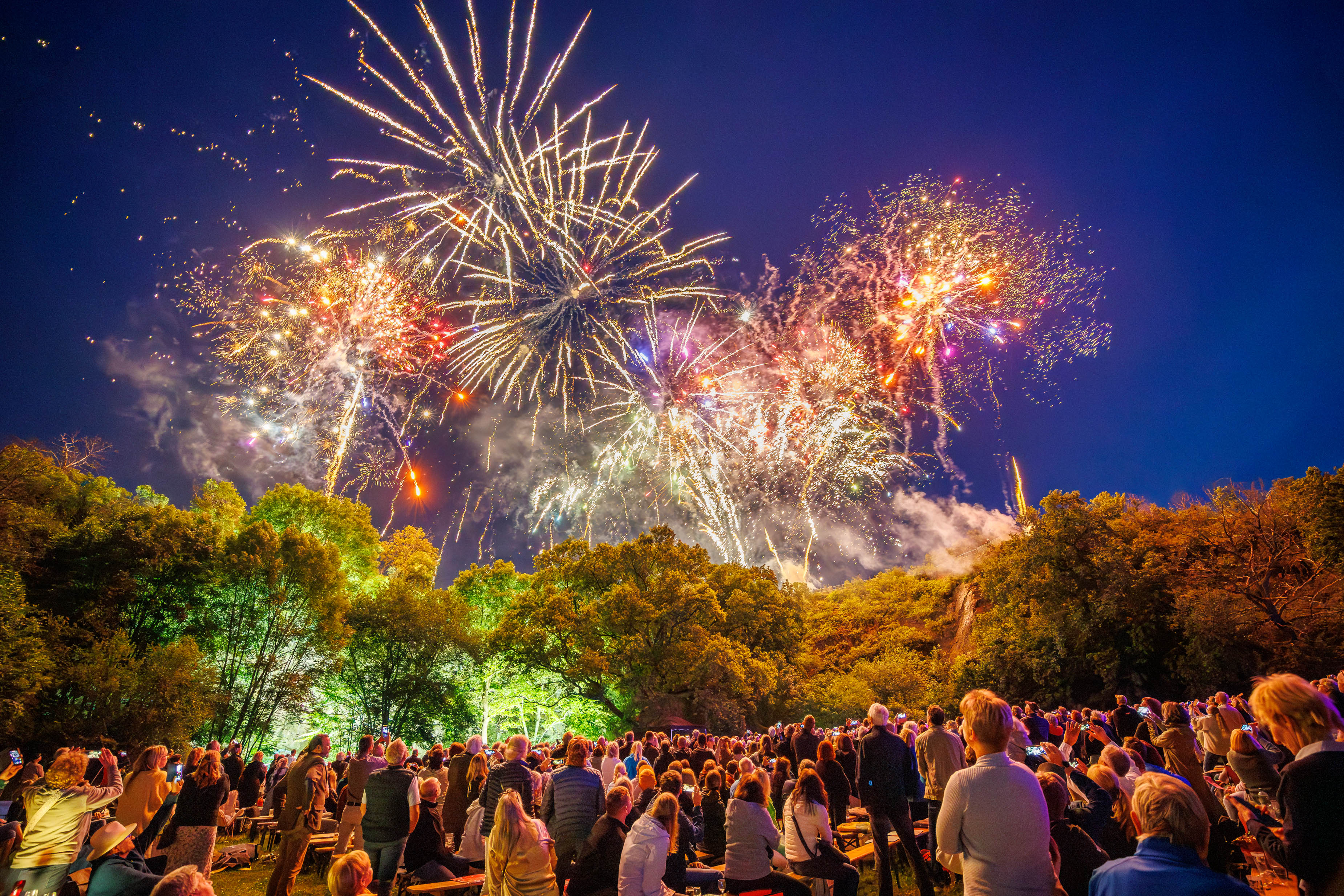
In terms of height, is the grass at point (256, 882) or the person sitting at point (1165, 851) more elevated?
the person sitting at point (1165, 851)

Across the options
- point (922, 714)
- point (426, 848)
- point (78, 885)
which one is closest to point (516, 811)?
point (426, 848)

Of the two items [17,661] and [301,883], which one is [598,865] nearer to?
[301,883]

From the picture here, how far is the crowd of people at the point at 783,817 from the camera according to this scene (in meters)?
2.91

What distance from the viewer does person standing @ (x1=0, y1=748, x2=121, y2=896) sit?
16.9 feet

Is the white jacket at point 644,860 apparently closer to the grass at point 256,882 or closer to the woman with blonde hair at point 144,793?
the woman with blonde hair at point 144,793

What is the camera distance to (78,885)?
5.82 metres

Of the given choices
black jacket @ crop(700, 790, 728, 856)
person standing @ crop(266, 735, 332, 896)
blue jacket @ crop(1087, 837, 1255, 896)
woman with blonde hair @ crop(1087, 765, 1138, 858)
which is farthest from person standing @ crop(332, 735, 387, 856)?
blue jacket @ crop(1087, 837, 1255, 896)

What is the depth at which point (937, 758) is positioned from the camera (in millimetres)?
6723

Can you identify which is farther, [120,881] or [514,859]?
[514,859]

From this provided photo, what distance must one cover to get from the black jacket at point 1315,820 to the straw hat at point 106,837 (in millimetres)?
7584

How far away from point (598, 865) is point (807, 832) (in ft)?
6.81

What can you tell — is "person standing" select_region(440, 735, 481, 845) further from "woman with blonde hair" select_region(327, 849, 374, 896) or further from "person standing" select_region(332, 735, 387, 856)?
"woman with blonde hair" select_region(327, 849, 374, 896)

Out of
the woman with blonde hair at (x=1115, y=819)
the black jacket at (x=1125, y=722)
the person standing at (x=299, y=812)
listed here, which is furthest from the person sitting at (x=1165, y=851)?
the black jacket at (x=1125, y=722)

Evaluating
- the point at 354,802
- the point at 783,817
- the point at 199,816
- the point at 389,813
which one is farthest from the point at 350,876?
the point at 354,802
